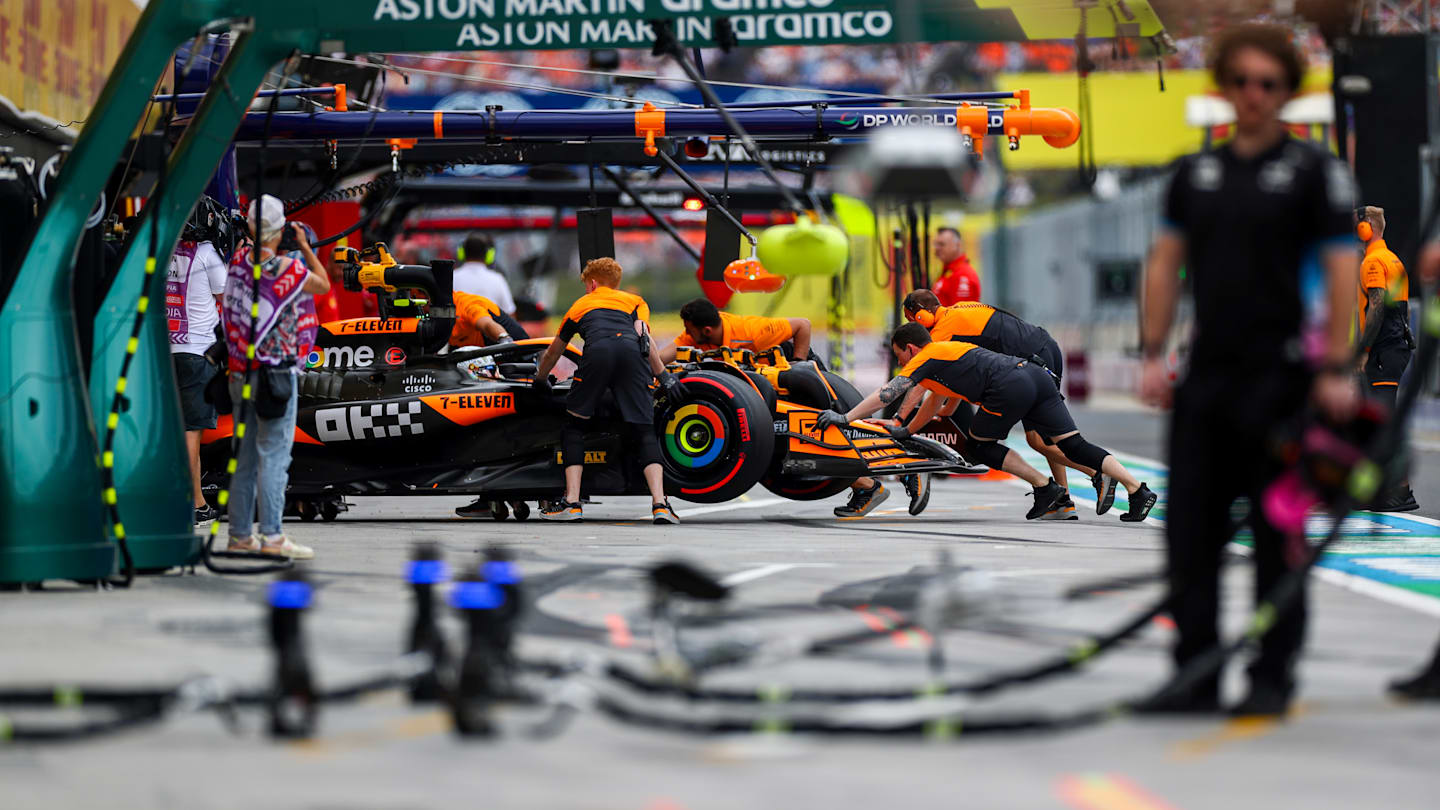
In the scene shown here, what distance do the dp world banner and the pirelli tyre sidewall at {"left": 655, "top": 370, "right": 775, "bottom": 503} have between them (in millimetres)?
3900

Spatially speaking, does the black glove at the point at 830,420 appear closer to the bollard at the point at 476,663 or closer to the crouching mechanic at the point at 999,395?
the crouching mechanic at the point at 999,395

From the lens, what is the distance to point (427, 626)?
17.7 feet

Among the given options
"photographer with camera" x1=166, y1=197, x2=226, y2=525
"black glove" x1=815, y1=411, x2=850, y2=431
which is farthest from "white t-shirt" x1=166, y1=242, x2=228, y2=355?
"black glove" x1=815, y1=411, x2=850, y2=431

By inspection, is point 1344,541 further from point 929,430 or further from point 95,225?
point 95,225

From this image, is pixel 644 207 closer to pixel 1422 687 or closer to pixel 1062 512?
pixel 1062 512

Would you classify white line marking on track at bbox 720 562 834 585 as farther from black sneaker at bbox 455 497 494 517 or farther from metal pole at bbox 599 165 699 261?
metal pole at bbox 599 165 699 261

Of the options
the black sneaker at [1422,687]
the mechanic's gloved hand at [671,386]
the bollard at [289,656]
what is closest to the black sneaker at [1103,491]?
the mechanic's gloved hand at [671,386]

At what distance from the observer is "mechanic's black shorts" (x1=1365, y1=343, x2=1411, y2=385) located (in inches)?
486

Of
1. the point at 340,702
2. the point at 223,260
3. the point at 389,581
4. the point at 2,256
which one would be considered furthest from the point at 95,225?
the point at 340,702

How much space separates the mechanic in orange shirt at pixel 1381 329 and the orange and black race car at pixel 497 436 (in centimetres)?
266

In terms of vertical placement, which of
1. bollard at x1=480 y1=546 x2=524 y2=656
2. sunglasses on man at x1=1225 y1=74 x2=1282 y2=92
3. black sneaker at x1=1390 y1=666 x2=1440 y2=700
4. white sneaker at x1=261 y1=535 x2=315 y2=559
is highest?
sunglasses on man at x1=1225 y1=74 x2=1282 y2=92

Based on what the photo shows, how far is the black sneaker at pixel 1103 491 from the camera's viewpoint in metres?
12.5

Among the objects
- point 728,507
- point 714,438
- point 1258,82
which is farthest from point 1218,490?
point 728,507

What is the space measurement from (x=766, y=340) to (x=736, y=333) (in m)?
0.21
